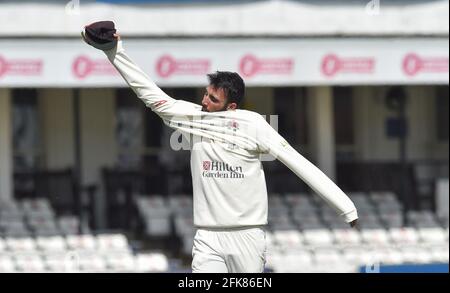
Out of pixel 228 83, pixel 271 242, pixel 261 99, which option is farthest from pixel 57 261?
pixel 228 83

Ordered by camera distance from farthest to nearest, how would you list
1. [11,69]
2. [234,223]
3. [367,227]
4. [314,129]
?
[314,129] → [367,227] → [11,69] → [234,223]

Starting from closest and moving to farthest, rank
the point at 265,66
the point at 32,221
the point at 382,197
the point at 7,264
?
1. the point at 7,264
2. the point at 265,66
3. the point at 32,221
4. the point at 382,197

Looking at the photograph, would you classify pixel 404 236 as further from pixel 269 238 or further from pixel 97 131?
pixel 97 131

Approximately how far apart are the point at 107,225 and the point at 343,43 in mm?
4169

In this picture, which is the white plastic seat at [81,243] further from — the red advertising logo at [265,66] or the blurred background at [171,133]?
the red advertising logo at [265,66]

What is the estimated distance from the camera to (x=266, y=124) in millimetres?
7066

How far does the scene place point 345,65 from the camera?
58.6 feet

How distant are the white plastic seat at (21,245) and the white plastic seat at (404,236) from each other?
163 inches

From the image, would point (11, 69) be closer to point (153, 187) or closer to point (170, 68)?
point (170, 68)

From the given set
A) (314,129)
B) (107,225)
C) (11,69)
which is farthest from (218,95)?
(314,129)

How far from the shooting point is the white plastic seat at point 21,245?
16.4 m

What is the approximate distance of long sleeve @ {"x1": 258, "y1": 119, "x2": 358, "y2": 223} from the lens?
6789 mm

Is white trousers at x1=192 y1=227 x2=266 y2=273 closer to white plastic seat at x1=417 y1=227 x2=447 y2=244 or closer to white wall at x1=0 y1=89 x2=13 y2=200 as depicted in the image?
white plastic seat at x1=417 y1=227 x2=447 y2=244

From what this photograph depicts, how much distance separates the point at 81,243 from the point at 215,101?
31.8 ft
